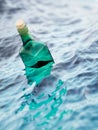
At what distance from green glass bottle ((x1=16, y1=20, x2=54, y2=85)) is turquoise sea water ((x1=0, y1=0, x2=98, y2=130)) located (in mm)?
124

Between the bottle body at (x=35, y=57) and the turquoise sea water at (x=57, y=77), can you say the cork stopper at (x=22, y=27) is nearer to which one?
the bottle body at (x=35, y=57)

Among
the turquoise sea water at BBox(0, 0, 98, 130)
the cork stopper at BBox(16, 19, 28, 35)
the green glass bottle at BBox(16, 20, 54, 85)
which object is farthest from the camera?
→ the green glass bottle at BBox(16, 20, 54, 85)

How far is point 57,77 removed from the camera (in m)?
3.86

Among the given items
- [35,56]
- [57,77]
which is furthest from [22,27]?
[57,77]

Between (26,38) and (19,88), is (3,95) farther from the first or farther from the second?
(26,38)

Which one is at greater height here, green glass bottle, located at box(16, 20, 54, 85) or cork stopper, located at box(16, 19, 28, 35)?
cork stopper, located at box(16, 19, 28, 35)

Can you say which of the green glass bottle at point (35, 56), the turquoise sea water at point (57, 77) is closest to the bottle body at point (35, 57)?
the green glass bottle at point (35, 56)

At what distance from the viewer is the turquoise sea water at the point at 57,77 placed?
3.08 m

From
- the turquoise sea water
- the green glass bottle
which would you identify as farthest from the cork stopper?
Result: the turquoise sea water

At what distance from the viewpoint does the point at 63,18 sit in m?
6.27

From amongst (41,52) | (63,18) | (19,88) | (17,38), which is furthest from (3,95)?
(63,18)

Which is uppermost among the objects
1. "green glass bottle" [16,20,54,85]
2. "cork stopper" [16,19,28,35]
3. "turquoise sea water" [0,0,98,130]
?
"cork stopper" [16,19,28,35]

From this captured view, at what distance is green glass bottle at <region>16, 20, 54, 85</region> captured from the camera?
3.67 meters

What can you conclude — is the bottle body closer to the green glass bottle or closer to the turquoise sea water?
the green glass bottle
